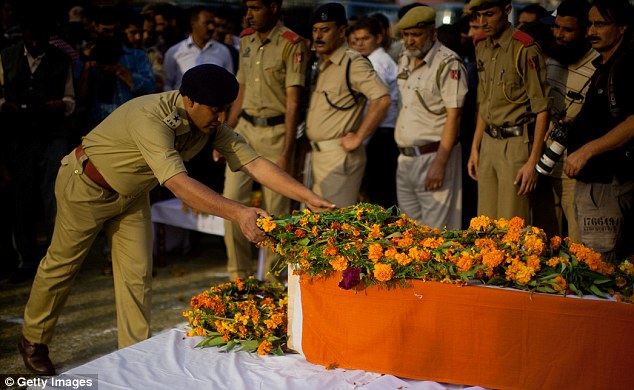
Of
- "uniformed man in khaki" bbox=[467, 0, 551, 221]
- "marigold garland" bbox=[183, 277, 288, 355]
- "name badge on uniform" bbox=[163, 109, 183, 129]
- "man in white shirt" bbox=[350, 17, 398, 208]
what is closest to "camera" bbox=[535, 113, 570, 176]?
"uniformed man in khaki" bbox=[467, 0, 551, 221]

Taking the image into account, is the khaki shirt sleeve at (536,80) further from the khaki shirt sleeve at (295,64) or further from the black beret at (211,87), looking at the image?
the black beret at (211,87)

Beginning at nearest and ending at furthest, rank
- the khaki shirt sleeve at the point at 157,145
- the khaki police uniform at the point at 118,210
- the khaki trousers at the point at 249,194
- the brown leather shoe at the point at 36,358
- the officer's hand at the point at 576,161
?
the khaki shirt sleeve at the point at 157,145
the khaki police uniform at the point at 118,210
the officer's hand at the point at 576,161
the brown leather shoe at the point at 36,358
the khaki trousers at the point at 249,194

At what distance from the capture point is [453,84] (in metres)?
5.90

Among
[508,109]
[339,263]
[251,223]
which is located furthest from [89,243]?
[508,109]

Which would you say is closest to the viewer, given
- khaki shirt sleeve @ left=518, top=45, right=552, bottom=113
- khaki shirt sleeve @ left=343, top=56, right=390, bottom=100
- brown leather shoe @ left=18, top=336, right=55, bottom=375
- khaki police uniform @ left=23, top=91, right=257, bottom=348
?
khaki police uniform @ left=23, top=91, right=257, bottom=348

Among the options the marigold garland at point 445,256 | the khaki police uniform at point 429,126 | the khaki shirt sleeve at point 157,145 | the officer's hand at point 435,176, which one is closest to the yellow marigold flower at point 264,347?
the marigold garland at point 445,256

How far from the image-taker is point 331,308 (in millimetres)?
3678

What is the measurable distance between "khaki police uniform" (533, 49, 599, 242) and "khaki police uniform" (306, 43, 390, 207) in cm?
134

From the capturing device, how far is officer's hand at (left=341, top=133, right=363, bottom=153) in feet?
20.4

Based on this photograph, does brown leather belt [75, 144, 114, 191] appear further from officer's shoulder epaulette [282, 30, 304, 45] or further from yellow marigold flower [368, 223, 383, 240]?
officer's shoulder epaulette [282, 30, 304, 45]

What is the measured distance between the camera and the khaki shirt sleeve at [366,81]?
6129 mm

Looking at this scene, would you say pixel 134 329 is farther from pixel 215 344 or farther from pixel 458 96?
pixel 458 96

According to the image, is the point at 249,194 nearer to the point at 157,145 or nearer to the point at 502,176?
the point at 502,176

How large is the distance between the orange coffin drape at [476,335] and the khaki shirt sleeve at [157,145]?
959mm
